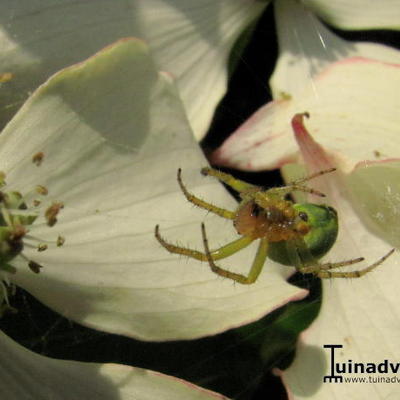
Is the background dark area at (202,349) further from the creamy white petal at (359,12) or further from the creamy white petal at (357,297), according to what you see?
the creamy white petal at (359,12)

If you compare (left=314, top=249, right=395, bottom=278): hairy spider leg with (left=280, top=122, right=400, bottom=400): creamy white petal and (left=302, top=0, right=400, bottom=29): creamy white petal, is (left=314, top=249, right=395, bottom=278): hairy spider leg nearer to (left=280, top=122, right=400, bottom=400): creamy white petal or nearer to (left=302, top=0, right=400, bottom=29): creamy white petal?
(left=280, top=122, right=400, bottom=400): creamy white petal

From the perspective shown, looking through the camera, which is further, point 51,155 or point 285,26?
point 285,26

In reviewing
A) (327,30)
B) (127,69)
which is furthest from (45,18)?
(327,30)

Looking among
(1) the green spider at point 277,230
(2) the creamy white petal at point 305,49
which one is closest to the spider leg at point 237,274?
(1) the green spider at point 277,230

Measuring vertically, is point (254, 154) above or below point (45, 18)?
below

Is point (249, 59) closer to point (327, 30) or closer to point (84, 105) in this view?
point (327, 30)

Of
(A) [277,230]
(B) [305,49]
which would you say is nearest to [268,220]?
(A) [277,230]

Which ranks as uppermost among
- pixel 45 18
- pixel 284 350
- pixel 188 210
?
pixel 45 18
